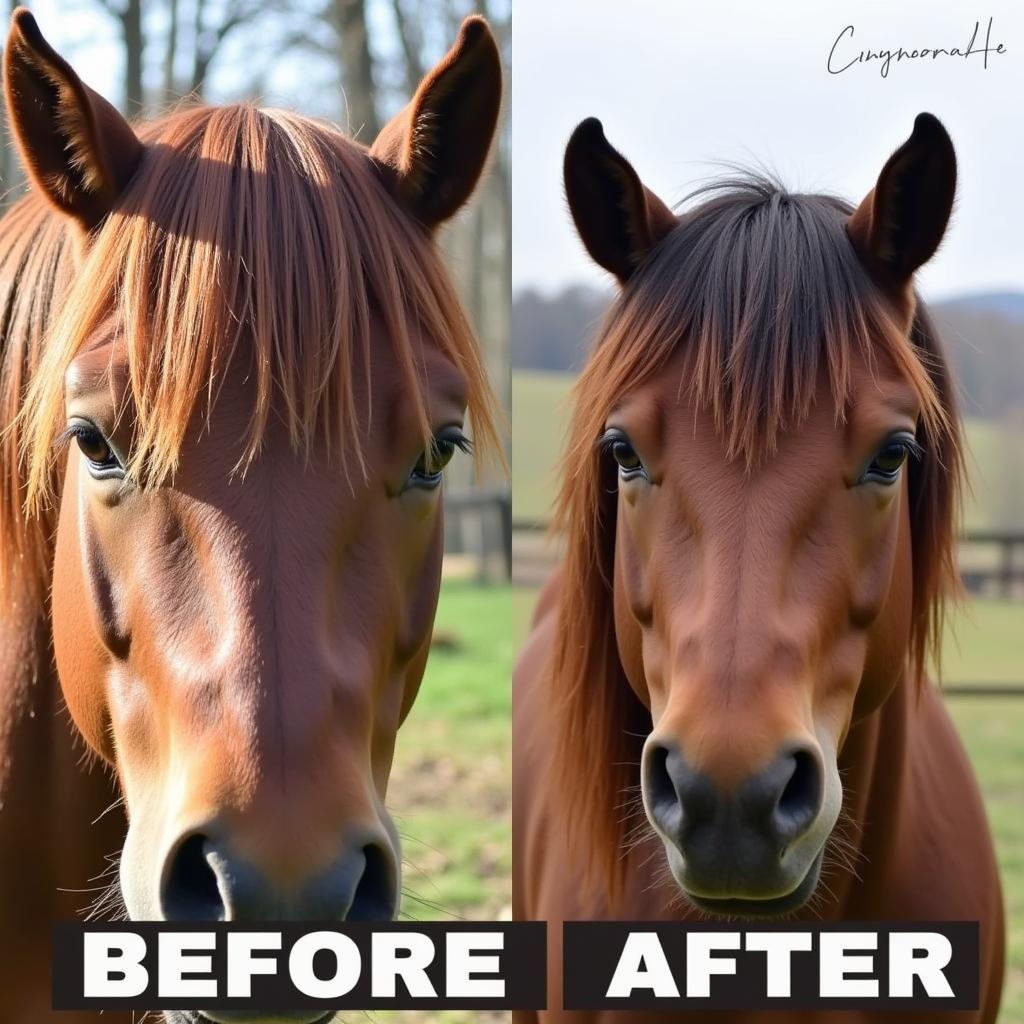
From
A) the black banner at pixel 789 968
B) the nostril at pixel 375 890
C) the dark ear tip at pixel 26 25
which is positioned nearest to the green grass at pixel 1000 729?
the black banner at pixel 789 968

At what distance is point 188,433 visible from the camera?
1835 mm

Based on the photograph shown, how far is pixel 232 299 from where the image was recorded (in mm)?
1920

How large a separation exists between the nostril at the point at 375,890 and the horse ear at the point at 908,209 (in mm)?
1654

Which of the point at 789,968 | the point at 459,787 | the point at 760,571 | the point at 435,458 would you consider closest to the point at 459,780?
the point at 459,787

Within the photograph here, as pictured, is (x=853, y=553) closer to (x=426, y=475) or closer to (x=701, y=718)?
(x=701, y=718)

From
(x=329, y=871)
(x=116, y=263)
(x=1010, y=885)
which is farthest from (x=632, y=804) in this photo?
(x=1010, y=885)

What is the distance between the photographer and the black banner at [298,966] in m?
1.66

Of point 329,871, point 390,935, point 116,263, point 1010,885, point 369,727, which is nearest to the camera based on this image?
point 329,871

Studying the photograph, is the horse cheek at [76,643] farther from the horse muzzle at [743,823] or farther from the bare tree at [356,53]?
the bare tree at [356,53]

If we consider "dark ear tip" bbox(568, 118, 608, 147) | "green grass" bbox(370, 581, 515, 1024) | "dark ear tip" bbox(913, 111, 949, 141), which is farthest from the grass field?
"dark ear tip" bbox(568, 118, 608, 147)

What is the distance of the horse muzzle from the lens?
198 cm

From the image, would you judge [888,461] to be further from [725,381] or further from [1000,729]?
[1000,729]

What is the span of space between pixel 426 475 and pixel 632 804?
1.16 metres

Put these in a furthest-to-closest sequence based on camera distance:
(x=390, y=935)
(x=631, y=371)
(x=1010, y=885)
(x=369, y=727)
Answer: (x=1010, y=885), (x=631, y=371), (x=390, y=935), (x=369, y=727)
